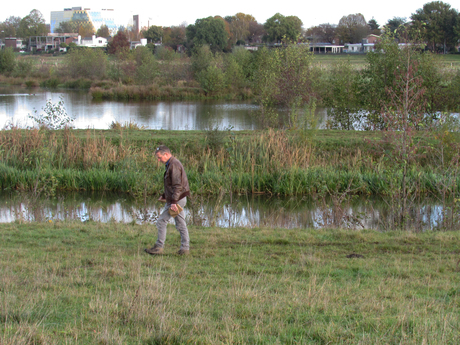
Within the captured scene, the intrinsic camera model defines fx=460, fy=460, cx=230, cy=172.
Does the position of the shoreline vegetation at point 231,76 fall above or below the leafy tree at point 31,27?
below

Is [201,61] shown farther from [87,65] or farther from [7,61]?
[7,61]

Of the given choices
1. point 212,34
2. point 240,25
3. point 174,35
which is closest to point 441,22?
point 212,34

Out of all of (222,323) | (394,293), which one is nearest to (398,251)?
(394,293)

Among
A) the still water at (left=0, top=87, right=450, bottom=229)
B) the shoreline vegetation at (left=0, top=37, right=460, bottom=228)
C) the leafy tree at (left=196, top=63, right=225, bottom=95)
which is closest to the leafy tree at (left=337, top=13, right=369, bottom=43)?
the leafy tree at (left=196, top=63, right=225, bottom=95)

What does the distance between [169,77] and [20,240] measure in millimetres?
59889

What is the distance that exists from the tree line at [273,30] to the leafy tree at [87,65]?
1101 inches

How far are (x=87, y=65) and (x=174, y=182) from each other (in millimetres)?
68539

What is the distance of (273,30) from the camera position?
114m

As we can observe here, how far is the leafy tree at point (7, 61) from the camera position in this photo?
7356cm

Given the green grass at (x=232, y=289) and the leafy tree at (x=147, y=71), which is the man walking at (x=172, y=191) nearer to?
the green grass at (x=232, y=289)

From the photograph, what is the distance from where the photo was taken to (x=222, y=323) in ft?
14.0

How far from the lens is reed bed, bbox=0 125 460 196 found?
50.7 ft

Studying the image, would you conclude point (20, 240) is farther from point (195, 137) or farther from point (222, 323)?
point (195, 137)

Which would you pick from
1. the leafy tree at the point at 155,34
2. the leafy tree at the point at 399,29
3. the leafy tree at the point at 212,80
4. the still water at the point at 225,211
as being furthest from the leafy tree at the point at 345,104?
the leafy tree at the point at 155,34
